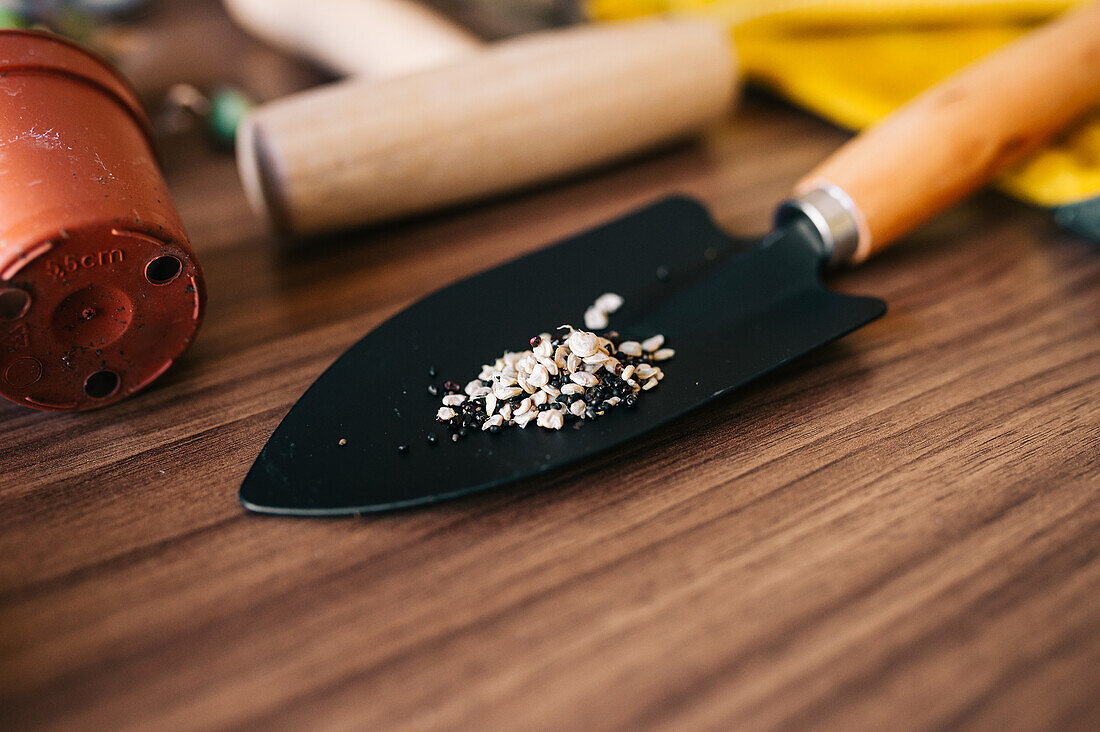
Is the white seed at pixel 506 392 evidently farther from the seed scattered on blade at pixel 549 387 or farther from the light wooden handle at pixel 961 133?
the light wooden handle at pixel 961 133

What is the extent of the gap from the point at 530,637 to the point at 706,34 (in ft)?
2.82

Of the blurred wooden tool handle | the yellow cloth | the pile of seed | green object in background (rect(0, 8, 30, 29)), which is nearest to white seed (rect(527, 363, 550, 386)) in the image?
the pile of seed

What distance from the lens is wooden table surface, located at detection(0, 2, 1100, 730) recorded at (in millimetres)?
513

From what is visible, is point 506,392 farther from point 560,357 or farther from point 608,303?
point 608,303

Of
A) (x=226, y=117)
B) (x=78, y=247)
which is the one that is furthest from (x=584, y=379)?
(x=226, y=117)

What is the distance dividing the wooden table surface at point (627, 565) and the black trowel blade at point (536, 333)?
0.11ft

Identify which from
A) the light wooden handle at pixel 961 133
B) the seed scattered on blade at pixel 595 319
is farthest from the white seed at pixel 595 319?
the light wooden handle at pixel 961 133

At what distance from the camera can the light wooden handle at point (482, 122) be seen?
905mm

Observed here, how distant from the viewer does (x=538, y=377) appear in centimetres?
68

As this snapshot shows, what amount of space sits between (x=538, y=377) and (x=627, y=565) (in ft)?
0.57

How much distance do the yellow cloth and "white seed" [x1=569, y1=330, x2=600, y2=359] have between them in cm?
62

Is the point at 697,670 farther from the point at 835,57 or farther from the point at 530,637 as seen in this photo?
the point at 835,57

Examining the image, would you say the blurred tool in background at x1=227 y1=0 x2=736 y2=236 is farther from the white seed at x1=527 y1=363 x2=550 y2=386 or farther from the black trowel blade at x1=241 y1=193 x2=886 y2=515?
the white seed at x1=527 y1=363 x2=550 y2=386

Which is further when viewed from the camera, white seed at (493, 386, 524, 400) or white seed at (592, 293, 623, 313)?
white seed at (592, 293, 623, 313)
